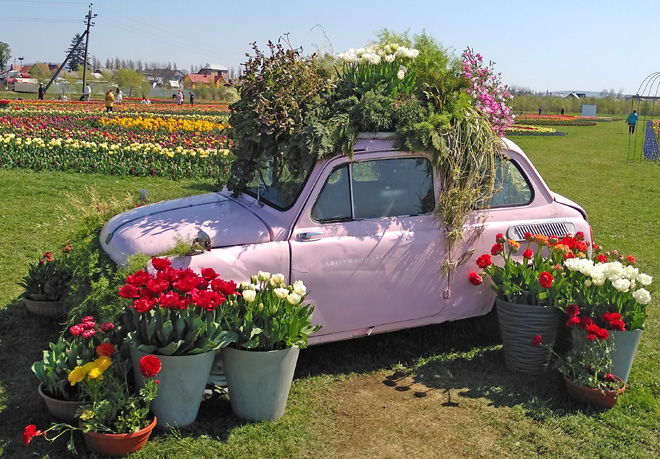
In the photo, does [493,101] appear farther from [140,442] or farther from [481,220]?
[140,442]

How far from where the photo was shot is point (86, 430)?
3.33m

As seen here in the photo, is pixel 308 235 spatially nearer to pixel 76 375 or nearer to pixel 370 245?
pixel 370 245

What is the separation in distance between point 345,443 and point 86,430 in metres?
1.44

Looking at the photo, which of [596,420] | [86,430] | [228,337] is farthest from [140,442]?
[596,420]

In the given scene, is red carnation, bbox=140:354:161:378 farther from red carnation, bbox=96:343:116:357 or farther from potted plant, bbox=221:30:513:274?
potted plant, bbox=221:30:513:274

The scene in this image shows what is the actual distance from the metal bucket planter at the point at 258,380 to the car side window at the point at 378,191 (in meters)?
1.07

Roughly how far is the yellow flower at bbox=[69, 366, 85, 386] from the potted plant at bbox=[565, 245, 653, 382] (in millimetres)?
3181

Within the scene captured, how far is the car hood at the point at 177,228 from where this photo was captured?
416cm

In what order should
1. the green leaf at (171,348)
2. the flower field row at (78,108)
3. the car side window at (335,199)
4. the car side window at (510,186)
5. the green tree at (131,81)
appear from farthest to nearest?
the green tree at (131,81) < the flower field row at (78,108) < the car side window at (510,186) < the car side window at (335,199) < the green leaf at (171,348)

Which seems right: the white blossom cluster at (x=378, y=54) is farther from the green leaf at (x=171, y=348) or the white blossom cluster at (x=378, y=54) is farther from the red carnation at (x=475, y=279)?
the green leaf at (x=171, y=348)

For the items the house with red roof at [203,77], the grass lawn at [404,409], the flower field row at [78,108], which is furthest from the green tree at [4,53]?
the grass lawn at [404,409]

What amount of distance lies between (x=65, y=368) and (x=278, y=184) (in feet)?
6.34

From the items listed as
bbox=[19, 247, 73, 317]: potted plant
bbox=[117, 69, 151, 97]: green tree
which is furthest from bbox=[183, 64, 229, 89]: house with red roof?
bbox=[19, 247, 73, 317]: potted plant

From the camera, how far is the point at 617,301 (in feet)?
14.1
